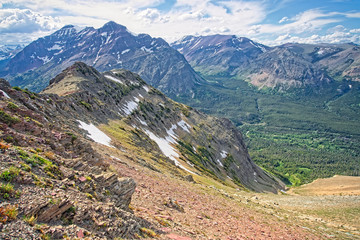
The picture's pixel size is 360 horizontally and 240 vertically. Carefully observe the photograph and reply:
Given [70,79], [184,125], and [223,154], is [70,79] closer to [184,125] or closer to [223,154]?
[184,125]

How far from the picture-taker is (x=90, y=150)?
20.3m

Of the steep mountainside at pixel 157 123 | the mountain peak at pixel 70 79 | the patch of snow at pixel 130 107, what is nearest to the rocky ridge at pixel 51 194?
the steep mountainside at pixel 157 123

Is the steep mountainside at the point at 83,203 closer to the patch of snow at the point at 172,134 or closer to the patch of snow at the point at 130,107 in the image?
the patch of snow at the point at 130,107

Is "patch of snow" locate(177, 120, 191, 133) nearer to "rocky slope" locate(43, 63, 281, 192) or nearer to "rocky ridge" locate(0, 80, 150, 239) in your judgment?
"rocky slope" locate(43, 63, 281, 192)

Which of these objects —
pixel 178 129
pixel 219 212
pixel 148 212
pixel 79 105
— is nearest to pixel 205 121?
pixel 178 129

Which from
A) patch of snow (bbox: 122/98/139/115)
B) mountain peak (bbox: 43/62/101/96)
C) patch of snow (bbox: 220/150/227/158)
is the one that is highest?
mountain peak (bbox: 43/62/101/96)

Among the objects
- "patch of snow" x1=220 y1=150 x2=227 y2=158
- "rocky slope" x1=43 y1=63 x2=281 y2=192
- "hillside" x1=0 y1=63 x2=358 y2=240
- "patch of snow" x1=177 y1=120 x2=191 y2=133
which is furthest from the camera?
"patch of snow" x1=177 y1=120 x2=191 y2=133

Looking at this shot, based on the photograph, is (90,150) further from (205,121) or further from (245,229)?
(205,121)

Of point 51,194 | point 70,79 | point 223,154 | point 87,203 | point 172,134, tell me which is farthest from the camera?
point 223,154

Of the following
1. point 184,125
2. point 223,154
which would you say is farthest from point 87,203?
point 184,125

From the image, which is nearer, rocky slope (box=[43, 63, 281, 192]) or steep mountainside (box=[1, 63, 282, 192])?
steep mountainside (box=[1, 63, 282, 192])

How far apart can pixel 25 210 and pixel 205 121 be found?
417 ft

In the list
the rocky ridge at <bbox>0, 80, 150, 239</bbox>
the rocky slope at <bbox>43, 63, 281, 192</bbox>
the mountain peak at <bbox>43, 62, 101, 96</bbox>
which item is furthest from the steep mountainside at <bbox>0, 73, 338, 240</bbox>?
the mountain peak at <bbox>43, 62, 101, 96</bbox>

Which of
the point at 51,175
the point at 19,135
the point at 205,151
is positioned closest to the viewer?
the point at 51,175
